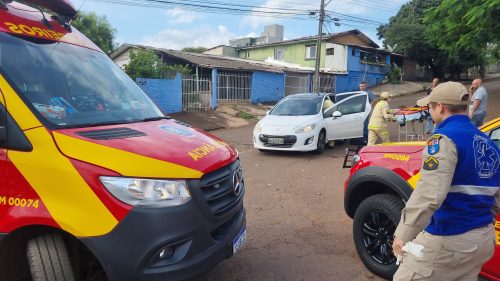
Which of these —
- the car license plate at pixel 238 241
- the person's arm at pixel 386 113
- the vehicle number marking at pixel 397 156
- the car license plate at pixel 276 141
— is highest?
the person's arm at pixel 386 113

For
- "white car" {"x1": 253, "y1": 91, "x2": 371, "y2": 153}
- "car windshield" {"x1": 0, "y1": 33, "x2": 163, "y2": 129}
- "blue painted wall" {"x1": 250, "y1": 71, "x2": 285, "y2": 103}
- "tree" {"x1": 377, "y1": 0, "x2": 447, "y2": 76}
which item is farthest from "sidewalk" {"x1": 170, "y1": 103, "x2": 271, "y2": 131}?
"tree" {"x1": 377, "y1": 0, "x2": 447, "y2": 76}

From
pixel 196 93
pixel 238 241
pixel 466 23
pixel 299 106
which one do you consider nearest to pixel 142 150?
pixel 238 241

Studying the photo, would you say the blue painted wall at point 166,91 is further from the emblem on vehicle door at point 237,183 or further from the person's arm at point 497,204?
the person's arm at point 497,204

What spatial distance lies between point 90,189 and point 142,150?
0.41m

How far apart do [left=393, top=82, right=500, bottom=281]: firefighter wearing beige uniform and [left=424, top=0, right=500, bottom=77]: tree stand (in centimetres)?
981

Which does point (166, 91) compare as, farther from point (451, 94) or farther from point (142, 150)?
point (451, 94)

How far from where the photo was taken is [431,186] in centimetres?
193

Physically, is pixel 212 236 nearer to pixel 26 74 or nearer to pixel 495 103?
Answer: pixel 26 74

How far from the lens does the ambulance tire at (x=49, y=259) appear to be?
2.38m

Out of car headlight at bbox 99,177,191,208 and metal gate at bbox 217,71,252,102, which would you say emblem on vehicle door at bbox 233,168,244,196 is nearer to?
car headlight at bbox 99,177,191,208

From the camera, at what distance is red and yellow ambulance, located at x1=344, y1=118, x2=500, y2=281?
3252 millimetres

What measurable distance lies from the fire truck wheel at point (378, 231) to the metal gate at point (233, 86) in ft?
58.9

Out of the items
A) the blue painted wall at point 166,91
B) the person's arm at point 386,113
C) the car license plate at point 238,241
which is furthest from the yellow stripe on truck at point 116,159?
the blue painted wall at point 166,91

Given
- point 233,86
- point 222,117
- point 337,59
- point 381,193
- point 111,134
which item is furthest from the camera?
point 337,59
